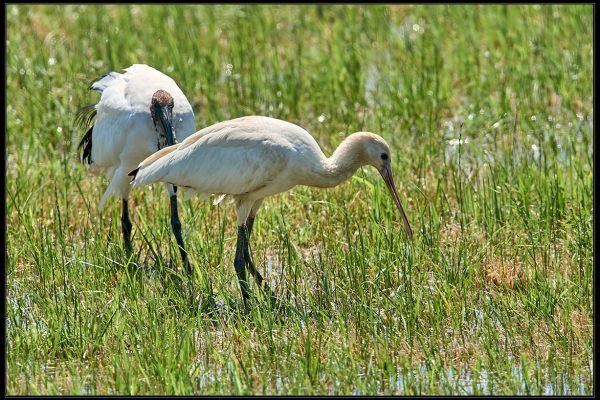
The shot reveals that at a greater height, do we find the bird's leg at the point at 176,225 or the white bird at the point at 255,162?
the white bird at the point at 255,162

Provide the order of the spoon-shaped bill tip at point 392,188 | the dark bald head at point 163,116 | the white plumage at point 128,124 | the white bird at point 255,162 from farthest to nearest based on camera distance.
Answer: the white plumage at point 128,124
the dark bald head at point 163,116
the spoon-shaped bill tip at point 392,188
the white bird at point 255,162

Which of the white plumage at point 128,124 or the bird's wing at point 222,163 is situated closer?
the bird's wing at point 222,163

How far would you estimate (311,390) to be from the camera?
5109 mm

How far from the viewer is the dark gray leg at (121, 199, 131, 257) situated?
716 centimetres

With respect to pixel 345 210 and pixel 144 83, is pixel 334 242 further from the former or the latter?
pixel 144 83

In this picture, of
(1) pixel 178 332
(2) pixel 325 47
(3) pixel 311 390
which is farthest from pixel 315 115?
(3) pixel 311 390

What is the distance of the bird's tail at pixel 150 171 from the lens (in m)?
6.60

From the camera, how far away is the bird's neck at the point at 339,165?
6.49 m

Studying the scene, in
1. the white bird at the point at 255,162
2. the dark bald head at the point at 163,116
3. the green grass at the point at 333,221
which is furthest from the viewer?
the dark bald head at the point at 163,116

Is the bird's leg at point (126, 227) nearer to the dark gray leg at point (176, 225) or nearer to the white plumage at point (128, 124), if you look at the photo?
the white plumage at point (128, 124)

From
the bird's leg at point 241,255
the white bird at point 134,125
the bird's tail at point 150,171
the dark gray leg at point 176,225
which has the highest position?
the white bird at point 134,125

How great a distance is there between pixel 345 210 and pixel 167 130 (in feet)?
3.89

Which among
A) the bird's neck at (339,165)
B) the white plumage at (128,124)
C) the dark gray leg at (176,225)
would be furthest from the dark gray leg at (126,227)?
the bird's neck at (339,165)

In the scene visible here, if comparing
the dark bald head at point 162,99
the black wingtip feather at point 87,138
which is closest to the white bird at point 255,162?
the dark bald head at point 162,99
